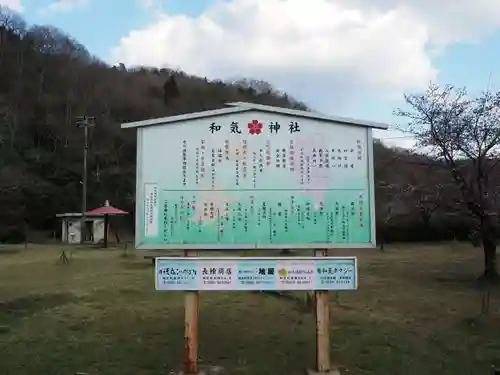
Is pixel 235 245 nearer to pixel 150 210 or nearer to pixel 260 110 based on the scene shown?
pixel 150 210

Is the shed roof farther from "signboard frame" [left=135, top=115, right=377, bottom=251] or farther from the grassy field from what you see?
the grassy field

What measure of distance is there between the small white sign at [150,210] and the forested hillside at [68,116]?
23315mm

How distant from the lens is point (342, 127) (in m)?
5.25

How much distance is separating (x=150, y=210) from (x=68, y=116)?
35656 millimetres

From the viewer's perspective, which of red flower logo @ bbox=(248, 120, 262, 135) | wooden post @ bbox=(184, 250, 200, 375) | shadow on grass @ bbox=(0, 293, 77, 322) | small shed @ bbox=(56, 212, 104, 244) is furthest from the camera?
small shed @ bbox=(56, 212, 104, 244)

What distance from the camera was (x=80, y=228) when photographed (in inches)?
1155

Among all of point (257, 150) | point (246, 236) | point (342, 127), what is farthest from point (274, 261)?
point (342, 127)

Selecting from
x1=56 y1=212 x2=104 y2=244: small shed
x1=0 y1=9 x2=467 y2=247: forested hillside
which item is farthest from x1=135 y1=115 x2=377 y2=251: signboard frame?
x1=56 y1=212 x2=104 y2=244: small shed

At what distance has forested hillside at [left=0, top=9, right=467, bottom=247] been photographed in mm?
30672

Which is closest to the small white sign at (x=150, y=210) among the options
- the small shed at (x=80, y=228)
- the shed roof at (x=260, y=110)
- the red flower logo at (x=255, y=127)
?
the shed roof at (x=260, y=110)

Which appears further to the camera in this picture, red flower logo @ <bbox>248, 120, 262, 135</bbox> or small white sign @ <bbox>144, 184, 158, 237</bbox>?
red flower logo @ <bbox>248, 120, 262, 135</bbox>

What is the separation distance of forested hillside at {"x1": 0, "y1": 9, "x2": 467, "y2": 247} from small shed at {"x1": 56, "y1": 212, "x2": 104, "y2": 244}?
288cm

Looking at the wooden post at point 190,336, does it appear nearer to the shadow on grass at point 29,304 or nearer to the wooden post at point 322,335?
the wooden post at point 322,335

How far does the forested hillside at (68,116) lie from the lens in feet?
101
